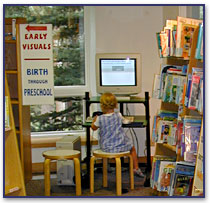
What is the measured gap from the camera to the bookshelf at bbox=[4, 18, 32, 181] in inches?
168

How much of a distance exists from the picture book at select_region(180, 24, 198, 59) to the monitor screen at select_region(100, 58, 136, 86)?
4.50ft

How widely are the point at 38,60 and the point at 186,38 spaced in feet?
4.35

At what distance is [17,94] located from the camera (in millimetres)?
4480

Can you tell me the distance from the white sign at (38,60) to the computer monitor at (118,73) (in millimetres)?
800

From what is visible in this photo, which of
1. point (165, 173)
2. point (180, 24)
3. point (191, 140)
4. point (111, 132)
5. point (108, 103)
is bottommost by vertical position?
point (165, 173)

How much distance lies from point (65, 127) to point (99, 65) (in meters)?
0.76

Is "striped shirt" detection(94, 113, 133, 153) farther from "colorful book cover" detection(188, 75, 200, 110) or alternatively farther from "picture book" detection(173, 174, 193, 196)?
"colorful book cover" detection(188, 75, 200, 110)

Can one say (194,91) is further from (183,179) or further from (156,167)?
(156,167)

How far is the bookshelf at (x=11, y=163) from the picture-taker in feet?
9.35

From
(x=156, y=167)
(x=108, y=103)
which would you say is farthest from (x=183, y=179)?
(x=108, y=103)

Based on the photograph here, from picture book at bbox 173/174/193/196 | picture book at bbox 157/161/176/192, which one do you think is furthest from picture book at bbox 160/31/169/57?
picture book at bbox 173/174/193/196

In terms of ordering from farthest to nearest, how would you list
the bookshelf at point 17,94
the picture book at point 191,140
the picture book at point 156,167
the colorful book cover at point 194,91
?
1. the bookshelf at point 17,94
2. the picture book at point 156,167
3. the picture book at point 191,140
4. the colorful book cover at point 194,91

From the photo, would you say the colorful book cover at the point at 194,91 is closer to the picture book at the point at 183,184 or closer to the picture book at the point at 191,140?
the picture book at the point at 191,140

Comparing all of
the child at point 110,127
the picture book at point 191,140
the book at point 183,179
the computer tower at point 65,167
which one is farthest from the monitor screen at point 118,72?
the picture book at point 191,140
